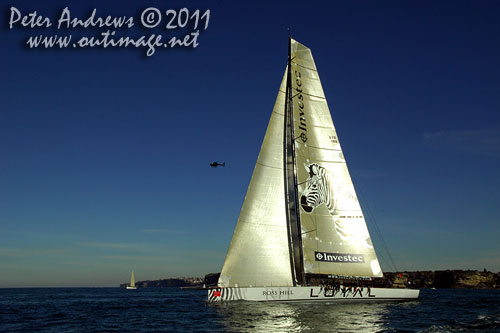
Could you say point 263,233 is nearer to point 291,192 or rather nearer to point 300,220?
point 300,220

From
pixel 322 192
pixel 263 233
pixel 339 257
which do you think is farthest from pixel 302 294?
pixel 322 192

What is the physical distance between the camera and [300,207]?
30625mm

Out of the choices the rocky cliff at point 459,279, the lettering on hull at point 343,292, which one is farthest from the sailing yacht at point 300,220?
the rocky cliff at point 459,279

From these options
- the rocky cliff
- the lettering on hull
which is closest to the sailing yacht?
the lettering on hull

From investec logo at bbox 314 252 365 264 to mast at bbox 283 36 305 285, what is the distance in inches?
57.7

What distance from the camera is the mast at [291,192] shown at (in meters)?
29.7

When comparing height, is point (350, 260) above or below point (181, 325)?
above

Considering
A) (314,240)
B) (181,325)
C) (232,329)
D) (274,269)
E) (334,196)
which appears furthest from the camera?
(334,196)

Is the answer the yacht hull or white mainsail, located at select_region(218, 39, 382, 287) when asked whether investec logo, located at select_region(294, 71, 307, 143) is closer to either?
white mainsail, located at select_region(218, 39, 382, 287)

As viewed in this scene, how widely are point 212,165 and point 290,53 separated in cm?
1234

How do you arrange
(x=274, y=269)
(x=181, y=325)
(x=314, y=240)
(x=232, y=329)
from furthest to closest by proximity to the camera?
(x=314, y=240) < (x=274, y=269) < (x=181, y=325) < (x=232, y=329)

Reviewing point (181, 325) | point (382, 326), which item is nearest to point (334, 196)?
point (382, 326)

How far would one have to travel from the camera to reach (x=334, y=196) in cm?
3225

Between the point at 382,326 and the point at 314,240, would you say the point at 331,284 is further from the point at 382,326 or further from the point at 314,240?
the point at 382,326
